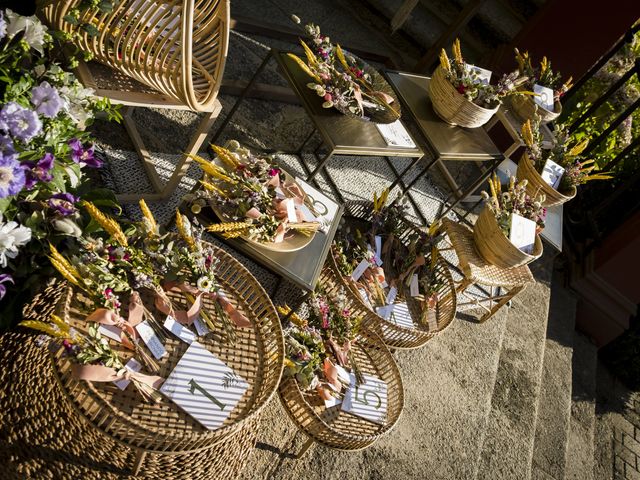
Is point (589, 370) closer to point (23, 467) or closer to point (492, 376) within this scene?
point (492, 376)

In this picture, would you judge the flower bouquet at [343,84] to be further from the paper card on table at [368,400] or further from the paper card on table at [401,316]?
the paper card on table at [368,400]

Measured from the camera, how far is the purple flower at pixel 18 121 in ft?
4.68

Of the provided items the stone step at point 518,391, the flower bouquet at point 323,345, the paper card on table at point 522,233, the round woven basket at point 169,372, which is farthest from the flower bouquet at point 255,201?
the stone step at point 518,391

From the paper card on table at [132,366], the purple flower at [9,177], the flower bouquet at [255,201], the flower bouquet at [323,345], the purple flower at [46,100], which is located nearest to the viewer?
the purple flower at [9,177]

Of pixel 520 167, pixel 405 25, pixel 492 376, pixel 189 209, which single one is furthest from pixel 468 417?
pixel 405 25

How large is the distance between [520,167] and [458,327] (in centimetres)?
113

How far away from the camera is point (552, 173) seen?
372 centimetres

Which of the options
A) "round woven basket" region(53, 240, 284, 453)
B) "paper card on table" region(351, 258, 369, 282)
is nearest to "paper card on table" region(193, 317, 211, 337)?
"round woven basket" region(53, 240, 284, 453)

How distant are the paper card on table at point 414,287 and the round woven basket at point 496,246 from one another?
489mm

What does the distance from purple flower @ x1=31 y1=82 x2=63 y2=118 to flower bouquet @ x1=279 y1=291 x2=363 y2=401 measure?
110 cm

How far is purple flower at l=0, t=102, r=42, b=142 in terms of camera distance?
1.43 m

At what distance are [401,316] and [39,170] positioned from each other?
1795 mm

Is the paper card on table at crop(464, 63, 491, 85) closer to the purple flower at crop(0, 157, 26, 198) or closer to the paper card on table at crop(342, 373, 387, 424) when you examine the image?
the paper card on table at crop(342, 373, 387, 424)

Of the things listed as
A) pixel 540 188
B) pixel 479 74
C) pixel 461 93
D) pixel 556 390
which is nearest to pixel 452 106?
pixel 461 93
